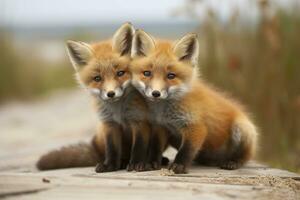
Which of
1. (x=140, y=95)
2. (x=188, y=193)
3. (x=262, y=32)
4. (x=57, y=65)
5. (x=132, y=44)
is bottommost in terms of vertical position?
(x=188, y=193)

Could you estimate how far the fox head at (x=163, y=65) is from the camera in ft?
16.6

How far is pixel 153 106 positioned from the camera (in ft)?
17.4

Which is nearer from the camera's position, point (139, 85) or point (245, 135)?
point (139, 85)

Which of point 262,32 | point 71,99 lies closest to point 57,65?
point 71,99

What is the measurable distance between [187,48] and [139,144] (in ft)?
2.92

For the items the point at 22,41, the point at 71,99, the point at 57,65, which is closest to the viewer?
the point at 71,99

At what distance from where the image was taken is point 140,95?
5.34m

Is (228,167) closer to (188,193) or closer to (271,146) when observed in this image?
(188,193)

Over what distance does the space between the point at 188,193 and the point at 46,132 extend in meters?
7.34

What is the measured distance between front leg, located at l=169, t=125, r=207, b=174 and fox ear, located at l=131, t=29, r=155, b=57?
0.71m

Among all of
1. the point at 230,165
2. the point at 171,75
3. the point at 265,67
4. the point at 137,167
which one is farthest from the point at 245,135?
the point at 265,67

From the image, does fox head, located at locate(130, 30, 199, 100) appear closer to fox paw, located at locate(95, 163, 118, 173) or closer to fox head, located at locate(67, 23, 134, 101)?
fox head, located at locate(67, 23, 134, 101)

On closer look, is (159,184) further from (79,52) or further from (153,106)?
(79,52)

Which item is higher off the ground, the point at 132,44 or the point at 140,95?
the point at 132,44
